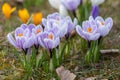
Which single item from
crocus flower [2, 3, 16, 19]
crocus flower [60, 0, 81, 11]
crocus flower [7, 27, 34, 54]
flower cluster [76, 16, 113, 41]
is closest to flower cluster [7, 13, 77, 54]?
crocus flower [7, 27, 34, 54]

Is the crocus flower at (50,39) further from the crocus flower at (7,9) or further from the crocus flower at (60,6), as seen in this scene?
the crocus flower at (7,9)

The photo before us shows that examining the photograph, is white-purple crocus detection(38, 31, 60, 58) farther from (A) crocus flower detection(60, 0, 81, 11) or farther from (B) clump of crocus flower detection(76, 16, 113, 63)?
(A) crocus flower detection(60, 0, 81, 11)

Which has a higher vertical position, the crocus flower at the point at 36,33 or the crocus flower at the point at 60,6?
the crocus flower at the point at 60,6

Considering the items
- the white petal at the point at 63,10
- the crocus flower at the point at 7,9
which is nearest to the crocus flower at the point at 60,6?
the white petal at the point at 63,10

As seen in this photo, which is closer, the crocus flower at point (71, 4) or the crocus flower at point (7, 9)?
the crocus flower at point (71, 4)

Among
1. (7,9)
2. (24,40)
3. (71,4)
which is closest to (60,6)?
(71,4)
